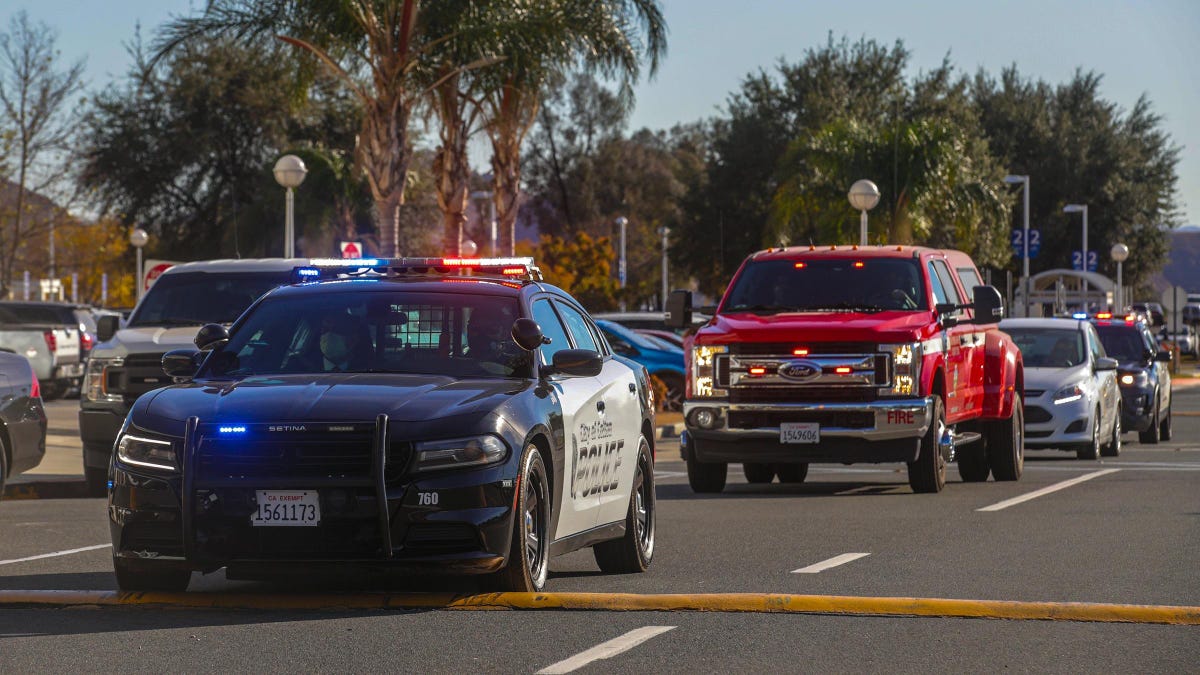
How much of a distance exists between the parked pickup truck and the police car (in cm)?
2520

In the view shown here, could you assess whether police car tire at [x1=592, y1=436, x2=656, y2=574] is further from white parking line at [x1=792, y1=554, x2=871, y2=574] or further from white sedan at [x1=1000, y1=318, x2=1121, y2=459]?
white sedan at [x1=1000, y1=318, x2=1121, y2=459]

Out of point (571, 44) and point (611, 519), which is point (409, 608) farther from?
point (571, 44)

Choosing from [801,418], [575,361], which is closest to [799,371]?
[801,418]

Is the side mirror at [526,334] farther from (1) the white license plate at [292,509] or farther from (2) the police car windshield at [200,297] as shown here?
(2) the police car windshield at [200,297]

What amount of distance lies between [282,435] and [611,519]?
8.30ft

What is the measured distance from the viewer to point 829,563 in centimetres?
1195

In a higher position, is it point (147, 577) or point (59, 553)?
point (147, 577)

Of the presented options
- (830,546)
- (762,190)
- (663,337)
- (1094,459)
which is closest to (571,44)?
(663,337)

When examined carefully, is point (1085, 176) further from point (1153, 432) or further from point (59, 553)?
point (59, 553)

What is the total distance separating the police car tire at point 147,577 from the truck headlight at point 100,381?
783 cm

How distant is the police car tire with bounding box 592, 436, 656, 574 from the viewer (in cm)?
1136

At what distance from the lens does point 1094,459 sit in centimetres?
2456

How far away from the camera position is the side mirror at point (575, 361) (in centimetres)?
1010

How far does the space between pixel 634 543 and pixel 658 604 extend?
5.71 feet
